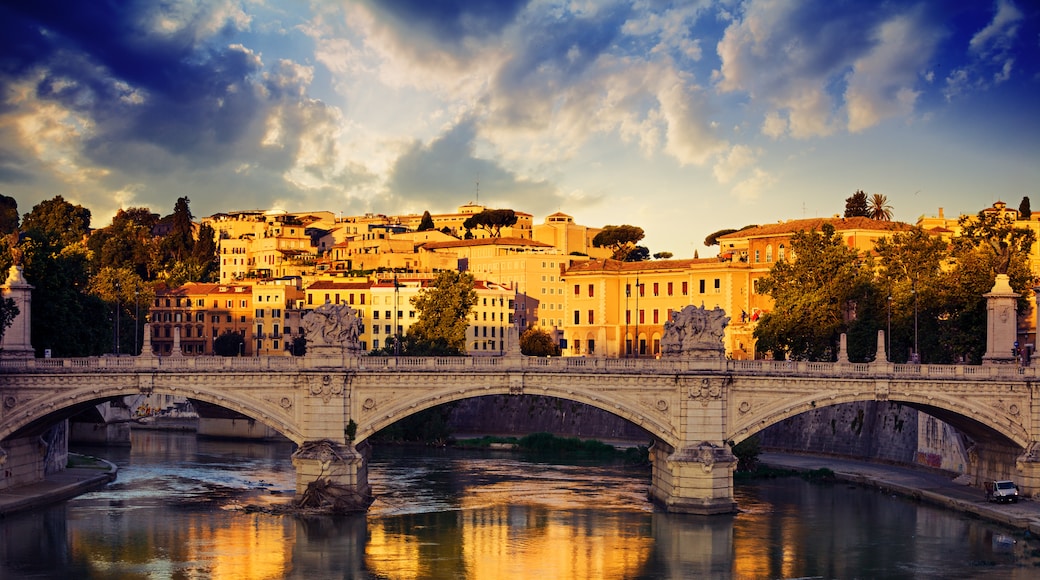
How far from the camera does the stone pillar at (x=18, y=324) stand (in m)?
60.2

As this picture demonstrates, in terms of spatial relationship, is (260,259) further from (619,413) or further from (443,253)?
(619,413)

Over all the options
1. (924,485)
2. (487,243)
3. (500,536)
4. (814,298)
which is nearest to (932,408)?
(924,485)

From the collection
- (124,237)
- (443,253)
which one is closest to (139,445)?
(443,253)

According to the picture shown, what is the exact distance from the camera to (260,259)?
172000 mm

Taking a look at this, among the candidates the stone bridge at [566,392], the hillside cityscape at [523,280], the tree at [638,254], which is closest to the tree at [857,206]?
the hillside cityscape at [523,280]

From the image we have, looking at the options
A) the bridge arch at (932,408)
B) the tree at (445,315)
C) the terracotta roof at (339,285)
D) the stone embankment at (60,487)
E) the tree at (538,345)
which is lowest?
the stone embankment at (60,487)

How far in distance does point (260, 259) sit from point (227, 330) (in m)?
34.1

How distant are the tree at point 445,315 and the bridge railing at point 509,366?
44.2 metres

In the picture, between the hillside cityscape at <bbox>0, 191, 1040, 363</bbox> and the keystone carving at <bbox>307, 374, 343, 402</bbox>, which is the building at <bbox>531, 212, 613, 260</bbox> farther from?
the keystone carving at <bbox>307, 374, 343, 402</bbox>

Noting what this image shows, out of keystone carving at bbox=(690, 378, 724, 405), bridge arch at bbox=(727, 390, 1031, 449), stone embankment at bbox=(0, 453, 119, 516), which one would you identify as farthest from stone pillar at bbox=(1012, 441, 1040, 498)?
stone embankment at bbox=(0, 453, 119, 516)

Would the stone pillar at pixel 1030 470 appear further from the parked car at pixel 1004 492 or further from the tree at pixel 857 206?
Result: the tree at pixel 857 206

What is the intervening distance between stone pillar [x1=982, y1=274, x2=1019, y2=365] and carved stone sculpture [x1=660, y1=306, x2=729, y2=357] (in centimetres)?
1211

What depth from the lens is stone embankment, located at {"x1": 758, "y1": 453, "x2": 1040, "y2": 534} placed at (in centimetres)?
5478

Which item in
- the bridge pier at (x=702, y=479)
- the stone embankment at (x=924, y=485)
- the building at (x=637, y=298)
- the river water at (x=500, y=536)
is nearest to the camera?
the river water at (x=500, y=536)
